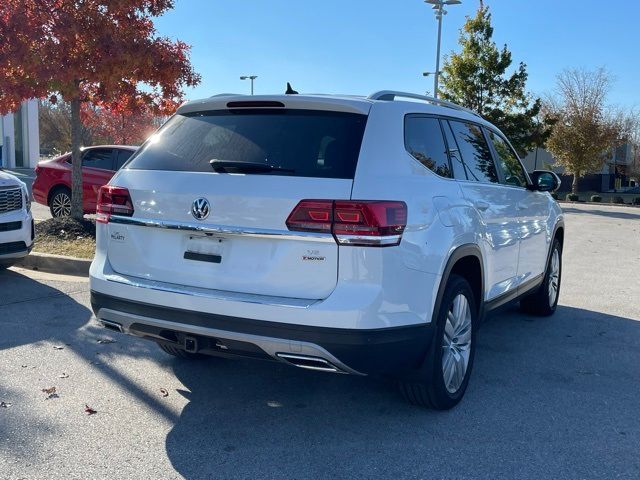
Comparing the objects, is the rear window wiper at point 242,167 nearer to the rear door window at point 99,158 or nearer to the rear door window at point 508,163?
the rear door window at point 508,163

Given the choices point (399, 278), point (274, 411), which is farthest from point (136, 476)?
point (399, 278)

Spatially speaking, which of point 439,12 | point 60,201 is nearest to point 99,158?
point 60,201

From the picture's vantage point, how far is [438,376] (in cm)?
380

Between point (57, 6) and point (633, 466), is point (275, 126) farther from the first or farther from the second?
point (57, 6)

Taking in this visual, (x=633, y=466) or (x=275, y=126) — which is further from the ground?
(x=275, y=126)

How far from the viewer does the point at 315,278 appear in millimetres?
3256

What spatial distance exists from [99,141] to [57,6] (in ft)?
126

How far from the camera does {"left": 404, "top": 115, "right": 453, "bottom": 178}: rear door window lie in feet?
12.6

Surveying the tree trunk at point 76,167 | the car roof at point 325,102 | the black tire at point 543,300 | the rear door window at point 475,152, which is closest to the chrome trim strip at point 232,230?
the car roof at point 325,102

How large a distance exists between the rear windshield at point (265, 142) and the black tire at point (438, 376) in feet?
3.52

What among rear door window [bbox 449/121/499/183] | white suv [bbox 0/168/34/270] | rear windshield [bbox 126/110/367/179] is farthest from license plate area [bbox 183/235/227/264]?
white suv [bbox 0/168/34/270]

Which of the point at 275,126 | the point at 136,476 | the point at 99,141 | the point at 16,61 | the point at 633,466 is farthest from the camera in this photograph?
the point at 99,141

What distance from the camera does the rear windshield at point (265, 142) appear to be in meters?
3.44

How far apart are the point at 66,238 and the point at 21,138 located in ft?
141
